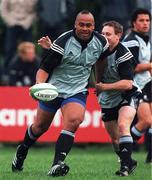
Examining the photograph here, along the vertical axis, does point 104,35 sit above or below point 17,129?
above

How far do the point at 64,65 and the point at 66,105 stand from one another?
52 cm

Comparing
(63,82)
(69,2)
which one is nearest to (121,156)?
(63,82)

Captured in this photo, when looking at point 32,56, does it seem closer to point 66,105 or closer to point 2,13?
point 2,13

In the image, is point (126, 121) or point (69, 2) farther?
point (69, 2)

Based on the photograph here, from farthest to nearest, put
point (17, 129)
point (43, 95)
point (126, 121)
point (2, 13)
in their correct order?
point (2, 13)
point (17, 129)
point (126, 121)
point (43, 95)

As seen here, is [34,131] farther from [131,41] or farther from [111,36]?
[131,41]

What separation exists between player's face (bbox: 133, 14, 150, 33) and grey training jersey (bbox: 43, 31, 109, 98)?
2.50m

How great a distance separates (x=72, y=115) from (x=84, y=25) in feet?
3.68

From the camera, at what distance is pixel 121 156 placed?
1112cm

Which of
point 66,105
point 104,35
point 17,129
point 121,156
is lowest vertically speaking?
point 17,129

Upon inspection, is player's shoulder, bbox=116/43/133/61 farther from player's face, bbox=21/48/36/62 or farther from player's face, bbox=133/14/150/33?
player's face, bbox=21/48/36/62

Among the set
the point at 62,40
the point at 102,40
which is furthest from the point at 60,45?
the point at 102,40

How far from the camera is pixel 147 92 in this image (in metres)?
13.8

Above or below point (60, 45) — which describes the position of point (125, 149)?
below
